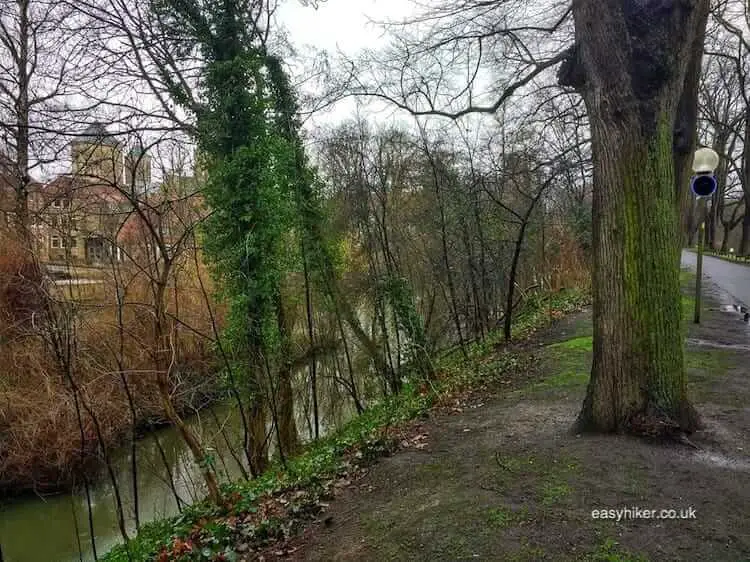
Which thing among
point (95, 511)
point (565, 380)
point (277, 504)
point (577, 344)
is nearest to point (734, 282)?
point (577, 344)

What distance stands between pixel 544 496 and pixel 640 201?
2185 millimetres

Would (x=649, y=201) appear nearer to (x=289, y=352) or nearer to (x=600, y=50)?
(x=600, y=50)

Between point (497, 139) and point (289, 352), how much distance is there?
21.8ft

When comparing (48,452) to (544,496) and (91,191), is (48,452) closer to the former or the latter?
(91,191)

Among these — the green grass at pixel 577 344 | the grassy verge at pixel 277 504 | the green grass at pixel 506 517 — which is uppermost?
the green grass at pixel 506 517

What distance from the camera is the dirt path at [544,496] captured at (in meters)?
2.48

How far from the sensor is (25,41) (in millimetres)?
12227

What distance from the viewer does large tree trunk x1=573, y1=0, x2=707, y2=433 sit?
3.50 meters

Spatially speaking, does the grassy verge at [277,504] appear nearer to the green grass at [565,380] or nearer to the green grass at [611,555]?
the green grass at [565,380]

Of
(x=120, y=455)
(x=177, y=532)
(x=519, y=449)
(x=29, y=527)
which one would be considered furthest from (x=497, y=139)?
(x=29, y=527)

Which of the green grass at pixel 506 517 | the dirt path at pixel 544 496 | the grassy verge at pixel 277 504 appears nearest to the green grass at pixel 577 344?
the grassy verge at pixel 277 504

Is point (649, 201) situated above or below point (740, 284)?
above

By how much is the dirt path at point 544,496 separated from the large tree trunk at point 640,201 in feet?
1.37

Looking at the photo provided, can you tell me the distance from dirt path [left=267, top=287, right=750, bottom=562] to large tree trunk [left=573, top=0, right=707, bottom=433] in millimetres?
417
